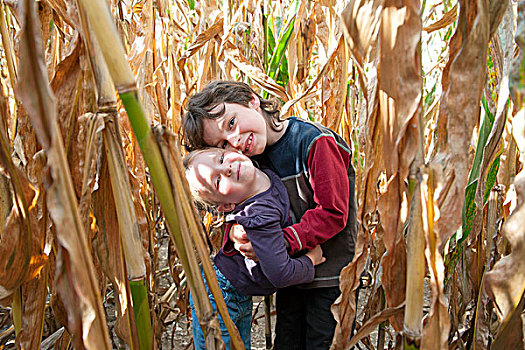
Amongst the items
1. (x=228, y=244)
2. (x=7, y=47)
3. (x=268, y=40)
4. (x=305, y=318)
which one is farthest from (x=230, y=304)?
(x=268, y=40)

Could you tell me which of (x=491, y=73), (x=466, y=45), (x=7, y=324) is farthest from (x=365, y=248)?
(x=7, y=324)

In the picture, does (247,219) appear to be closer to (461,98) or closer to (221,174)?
(221,174)

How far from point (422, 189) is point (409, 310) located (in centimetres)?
12

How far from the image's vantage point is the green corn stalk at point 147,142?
15.4 inches

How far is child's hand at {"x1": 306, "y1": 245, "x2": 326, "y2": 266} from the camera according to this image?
0.84m

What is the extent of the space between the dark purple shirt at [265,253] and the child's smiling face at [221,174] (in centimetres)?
4

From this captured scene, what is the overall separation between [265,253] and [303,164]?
0.61ft

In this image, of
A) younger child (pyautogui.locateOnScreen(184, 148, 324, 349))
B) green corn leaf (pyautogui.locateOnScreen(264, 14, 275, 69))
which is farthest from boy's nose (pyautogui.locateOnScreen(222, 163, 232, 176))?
green corn leaf (pyautogui.locateOnScreen(264, 14, 275, 69))

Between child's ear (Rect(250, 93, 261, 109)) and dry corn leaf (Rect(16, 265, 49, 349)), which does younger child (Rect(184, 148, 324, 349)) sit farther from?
dry corn leaf (Rect(16, 265, 49, 349))

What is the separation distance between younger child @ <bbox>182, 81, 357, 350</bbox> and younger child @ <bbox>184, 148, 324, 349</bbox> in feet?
0.10

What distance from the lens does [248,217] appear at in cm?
78

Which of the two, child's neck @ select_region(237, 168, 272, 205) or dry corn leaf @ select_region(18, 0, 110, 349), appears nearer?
dry corn leaf @ select_region(18, 0, 110, 349)

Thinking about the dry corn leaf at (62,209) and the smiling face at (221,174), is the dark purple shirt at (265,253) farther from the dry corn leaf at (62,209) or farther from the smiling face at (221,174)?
the dry corn leaf at (62,209)

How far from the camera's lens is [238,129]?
81 cm
